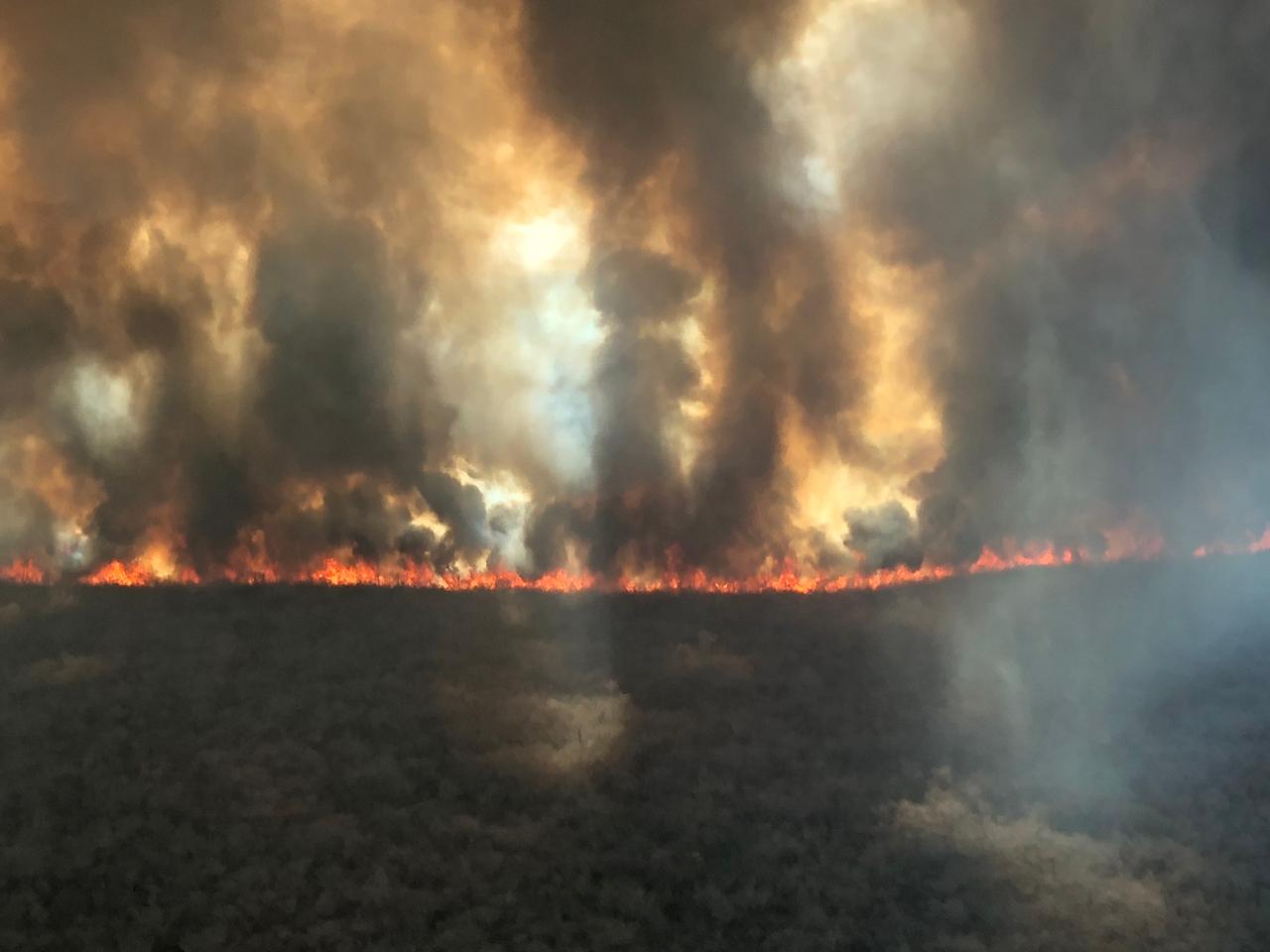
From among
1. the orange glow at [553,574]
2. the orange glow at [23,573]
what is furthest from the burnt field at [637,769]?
the orange glow at [23,573]

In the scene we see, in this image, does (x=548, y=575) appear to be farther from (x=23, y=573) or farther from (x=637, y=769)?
(x=23, y=573)

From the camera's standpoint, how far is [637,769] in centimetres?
686

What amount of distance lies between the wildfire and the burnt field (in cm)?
56

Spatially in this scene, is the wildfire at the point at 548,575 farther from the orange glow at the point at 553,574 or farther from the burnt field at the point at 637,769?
the burnt field at the point at 637,769

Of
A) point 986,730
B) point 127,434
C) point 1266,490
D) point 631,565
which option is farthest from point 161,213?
point 1266,490

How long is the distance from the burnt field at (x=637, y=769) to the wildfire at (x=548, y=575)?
1.83 feet

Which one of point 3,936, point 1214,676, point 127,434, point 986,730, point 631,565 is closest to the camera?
point 3,936

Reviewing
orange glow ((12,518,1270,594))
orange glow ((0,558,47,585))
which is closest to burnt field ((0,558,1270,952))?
orange glow ((12,518,1270,594))

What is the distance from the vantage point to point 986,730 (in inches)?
293

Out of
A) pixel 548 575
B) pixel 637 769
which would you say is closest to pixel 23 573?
pixel 548 575

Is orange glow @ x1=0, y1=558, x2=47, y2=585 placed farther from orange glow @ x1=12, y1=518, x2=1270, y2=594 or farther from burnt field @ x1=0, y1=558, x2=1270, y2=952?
burnt field @ x1=0, y1=558, x2=1270, y2=952

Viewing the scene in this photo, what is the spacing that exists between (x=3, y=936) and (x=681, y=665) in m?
5.29

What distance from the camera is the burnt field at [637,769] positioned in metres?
5.30

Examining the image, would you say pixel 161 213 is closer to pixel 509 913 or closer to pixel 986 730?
pixel 509 913
